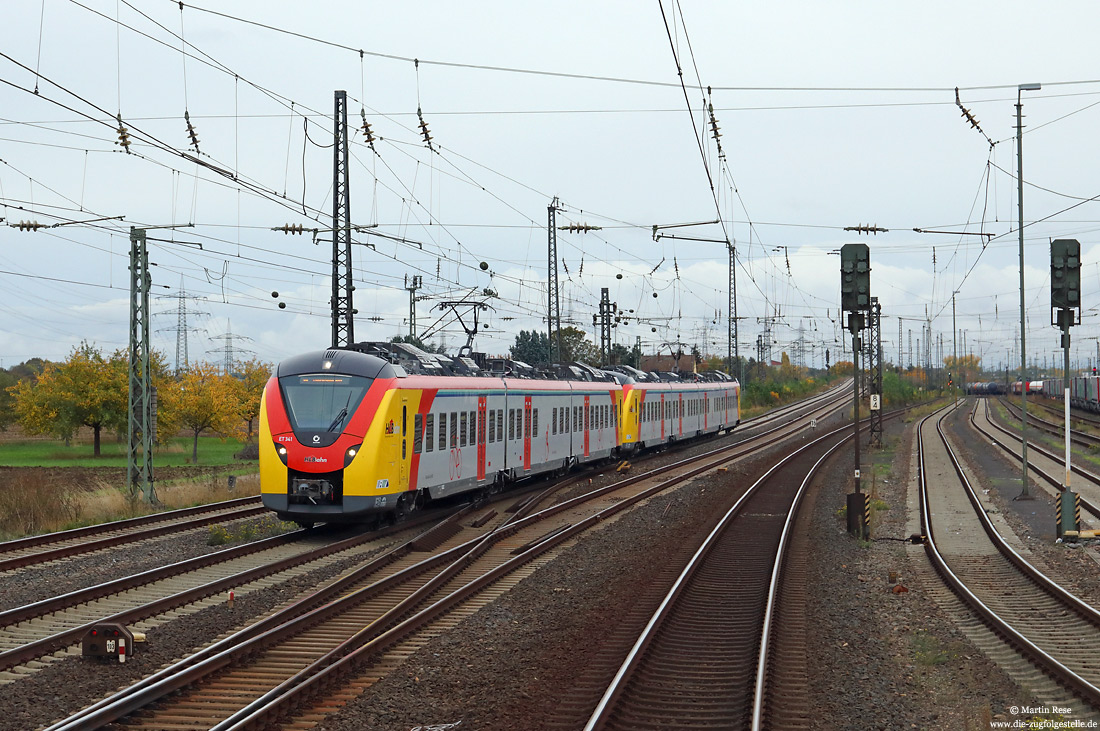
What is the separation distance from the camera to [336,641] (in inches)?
455

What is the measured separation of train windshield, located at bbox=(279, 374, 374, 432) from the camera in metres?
18.8

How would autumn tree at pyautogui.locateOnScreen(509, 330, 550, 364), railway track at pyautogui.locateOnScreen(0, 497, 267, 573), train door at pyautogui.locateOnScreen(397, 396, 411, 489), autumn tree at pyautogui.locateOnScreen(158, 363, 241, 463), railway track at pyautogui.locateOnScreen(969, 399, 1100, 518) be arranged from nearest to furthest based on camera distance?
railway track at pyautogui.locateOnScreen(0, 497, 267, 573) < train door at pyautogui.locateOnScreen(397, 396, 411, 489) < railway track at pyautogui.locateOnScreen(969, 399, 1100, 518) < autumn tree at pyautogui.locateOnScreen(158, 363, 241, 463) < autumn tree at pyautogui.locateOnScreen(509, 330, 550, 364)

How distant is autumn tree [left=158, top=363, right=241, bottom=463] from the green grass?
162cm

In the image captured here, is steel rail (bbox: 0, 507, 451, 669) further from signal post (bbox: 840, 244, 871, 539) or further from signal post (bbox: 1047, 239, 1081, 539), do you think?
A: signal post (bbox: 1047, 239, 1081, 539)

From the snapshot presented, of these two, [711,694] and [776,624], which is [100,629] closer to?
[711,694]

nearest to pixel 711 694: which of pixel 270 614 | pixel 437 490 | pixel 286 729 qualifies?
pixel 286 729

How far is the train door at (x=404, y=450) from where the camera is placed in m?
19.6

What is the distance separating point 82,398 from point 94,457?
330 centimetres

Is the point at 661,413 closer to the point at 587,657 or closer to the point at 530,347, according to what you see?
the point at 587,657

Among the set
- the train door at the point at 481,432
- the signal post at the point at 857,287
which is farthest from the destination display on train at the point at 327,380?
the signal post at the point at 857,287

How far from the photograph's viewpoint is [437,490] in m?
21.9

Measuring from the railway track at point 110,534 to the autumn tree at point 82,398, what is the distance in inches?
1403

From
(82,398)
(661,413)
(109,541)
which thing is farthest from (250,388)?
(109,541)

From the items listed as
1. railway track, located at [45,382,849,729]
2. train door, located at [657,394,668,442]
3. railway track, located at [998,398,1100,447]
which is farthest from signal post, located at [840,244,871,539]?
railway track, located at [998,398,1100,447]
